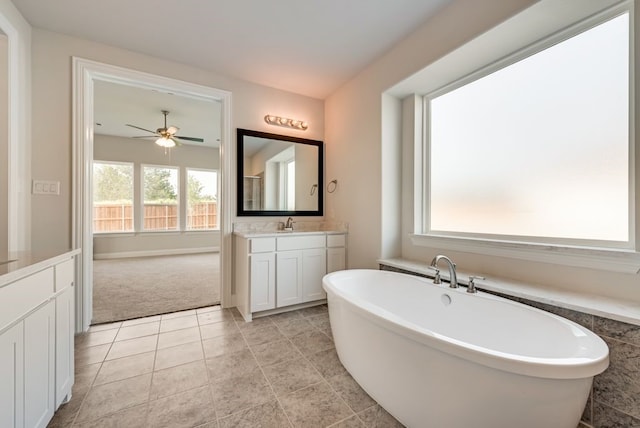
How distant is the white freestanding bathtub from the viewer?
0.92 metres

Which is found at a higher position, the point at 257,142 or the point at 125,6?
the point at 125,6

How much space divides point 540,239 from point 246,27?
9.01ft

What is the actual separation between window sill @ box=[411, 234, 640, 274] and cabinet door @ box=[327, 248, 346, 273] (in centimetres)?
111

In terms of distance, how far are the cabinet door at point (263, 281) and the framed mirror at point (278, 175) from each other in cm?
67

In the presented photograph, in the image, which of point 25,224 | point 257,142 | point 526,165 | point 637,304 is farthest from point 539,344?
point 25,224

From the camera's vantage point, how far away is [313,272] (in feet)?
9.37

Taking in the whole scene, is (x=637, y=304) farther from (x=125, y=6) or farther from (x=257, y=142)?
(x=125, y=6)

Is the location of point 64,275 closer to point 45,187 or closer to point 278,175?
point 45,187

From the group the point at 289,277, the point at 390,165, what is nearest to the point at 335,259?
the point at 289,277

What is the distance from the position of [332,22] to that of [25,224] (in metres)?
2.95

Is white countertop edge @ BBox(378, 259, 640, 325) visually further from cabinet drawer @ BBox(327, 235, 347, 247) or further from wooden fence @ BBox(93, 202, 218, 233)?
wooden fence @ BBox(93, 202, 218, 233)

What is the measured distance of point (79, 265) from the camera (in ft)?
7.48

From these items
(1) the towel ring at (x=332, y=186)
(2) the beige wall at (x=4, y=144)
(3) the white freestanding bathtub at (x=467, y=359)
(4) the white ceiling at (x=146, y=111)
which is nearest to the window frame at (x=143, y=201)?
(4) the white ceiling at (x=146, y=111)

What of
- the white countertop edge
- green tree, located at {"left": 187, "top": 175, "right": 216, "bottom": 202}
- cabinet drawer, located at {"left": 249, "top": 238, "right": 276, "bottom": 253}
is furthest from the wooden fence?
the white countertop edge
